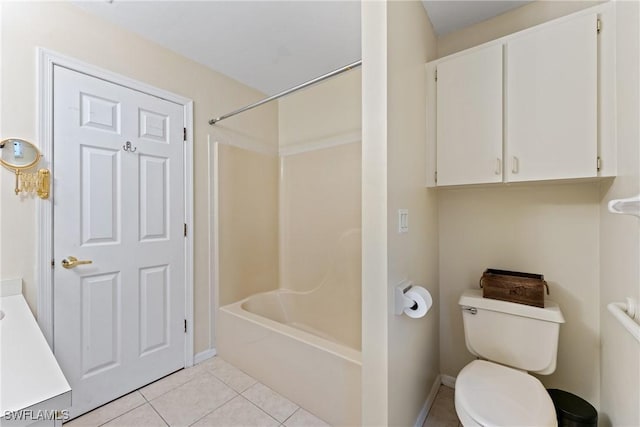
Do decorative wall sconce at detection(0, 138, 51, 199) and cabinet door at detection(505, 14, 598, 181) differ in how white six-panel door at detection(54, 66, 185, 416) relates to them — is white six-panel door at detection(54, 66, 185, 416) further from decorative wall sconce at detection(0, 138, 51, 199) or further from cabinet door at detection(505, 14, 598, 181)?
cabinet door at detection(505, 14, 598, 181)

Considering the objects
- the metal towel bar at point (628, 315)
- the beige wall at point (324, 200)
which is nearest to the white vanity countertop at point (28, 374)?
the metal towel bar at point (628, 315)

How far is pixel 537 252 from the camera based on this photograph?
161 cm

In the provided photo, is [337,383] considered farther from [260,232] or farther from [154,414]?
[260,232]

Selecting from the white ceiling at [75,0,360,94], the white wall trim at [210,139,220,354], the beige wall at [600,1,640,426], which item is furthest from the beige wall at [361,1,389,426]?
the white wall trim at [210,139,220,354]

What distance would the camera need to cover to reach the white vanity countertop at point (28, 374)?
59 cm

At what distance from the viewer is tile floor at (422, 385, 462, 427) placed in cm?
155

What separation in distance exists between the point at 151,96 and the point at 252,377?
216cm

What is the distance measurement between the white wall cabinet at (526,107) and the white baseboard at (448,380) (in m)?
1.36

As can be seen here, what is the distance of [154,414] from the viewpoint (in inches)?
63.6

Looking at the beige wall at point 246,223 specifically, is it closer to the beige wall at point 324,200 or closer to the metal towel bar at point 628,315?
the beige wall at point 324,200

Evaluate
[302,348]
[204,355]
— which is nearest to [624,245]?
[302,348]

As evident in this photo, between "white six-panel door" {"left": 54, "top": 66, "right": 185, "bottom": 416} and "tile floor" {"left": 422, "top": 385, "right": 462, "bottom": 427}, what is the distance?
1809 millimetres

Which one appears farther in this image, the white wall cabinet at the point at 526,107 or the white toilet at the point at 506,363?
the white wall cabinet at the point at 526,107

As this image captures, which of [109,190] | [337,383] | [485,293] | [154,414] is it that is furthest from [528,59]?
[154,414]
